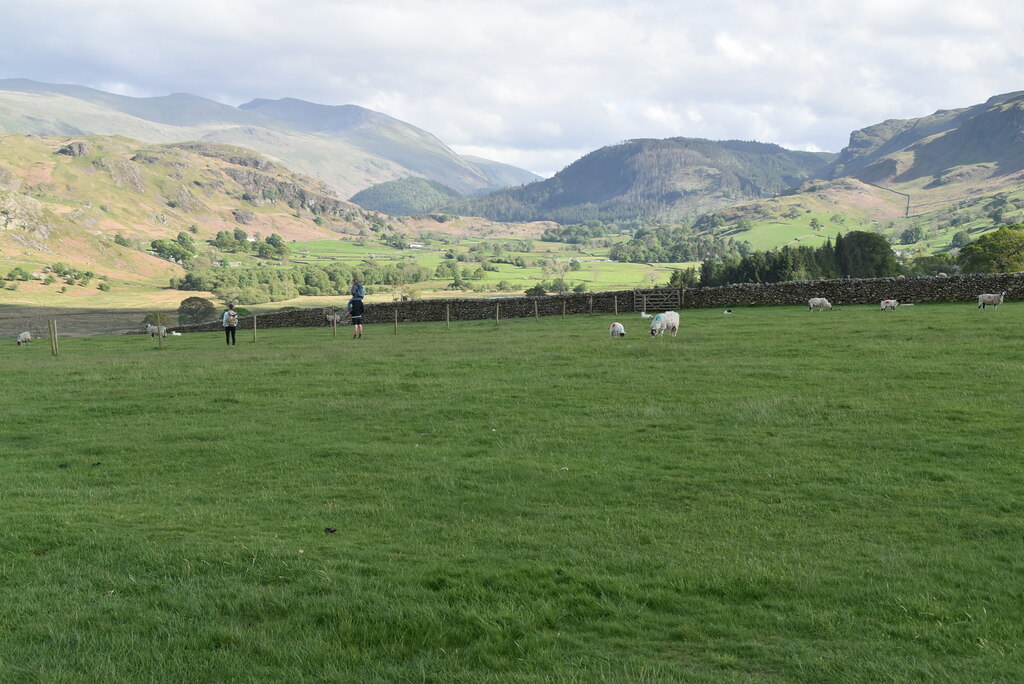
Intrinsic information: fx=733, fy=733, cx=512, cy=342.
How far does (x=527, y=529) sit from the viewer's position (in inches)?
341

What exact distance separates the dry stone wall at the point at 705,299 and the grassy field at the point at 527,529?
1009 inches

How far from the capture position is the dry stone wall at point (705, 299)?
1610 inches

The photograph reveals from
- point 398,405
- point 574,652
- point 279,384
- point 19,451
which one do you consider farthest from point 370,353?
point 574,652

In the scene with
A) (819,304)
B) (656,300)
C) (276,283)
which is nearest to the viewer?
(819,304)

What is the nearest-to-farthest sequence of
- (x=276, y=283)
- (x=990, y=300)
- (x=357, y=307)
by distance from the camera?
(x=990, y=300) < (x=357, y=307) < (x=276, y=283)

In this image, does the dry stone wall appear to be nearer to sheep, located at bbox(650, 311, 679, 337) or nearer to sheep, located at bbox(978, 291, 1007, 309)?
sheep, located at bbox(978, 291, 1007, 309)

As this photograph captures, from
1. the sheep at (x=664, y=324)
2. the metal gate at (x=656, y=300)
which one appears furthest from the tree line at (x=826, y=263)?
the sheep at (x=664, y=324)

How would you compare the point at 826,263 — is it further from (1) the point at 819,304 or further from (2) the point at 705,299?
(1) the point at 819,304

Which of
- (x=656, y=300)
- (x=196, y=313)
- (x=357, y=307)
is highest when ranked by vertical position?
(x=656, y=300)

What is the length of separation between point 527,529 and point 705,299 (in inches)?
1666

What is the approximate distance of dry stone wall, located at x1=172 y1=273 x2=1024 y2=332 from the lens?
40906mm

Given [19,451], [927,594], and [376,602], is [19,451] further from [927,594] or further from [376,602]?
[927,594]

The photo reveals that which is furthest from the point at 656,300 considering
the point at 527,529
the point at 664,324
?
the point at 527,529

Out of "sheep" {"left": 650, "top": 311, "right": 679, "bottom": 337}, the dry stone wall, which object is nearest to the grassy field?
"sheep" {"left": 650, "top": 311, "right": 679, "bottom": 337}
